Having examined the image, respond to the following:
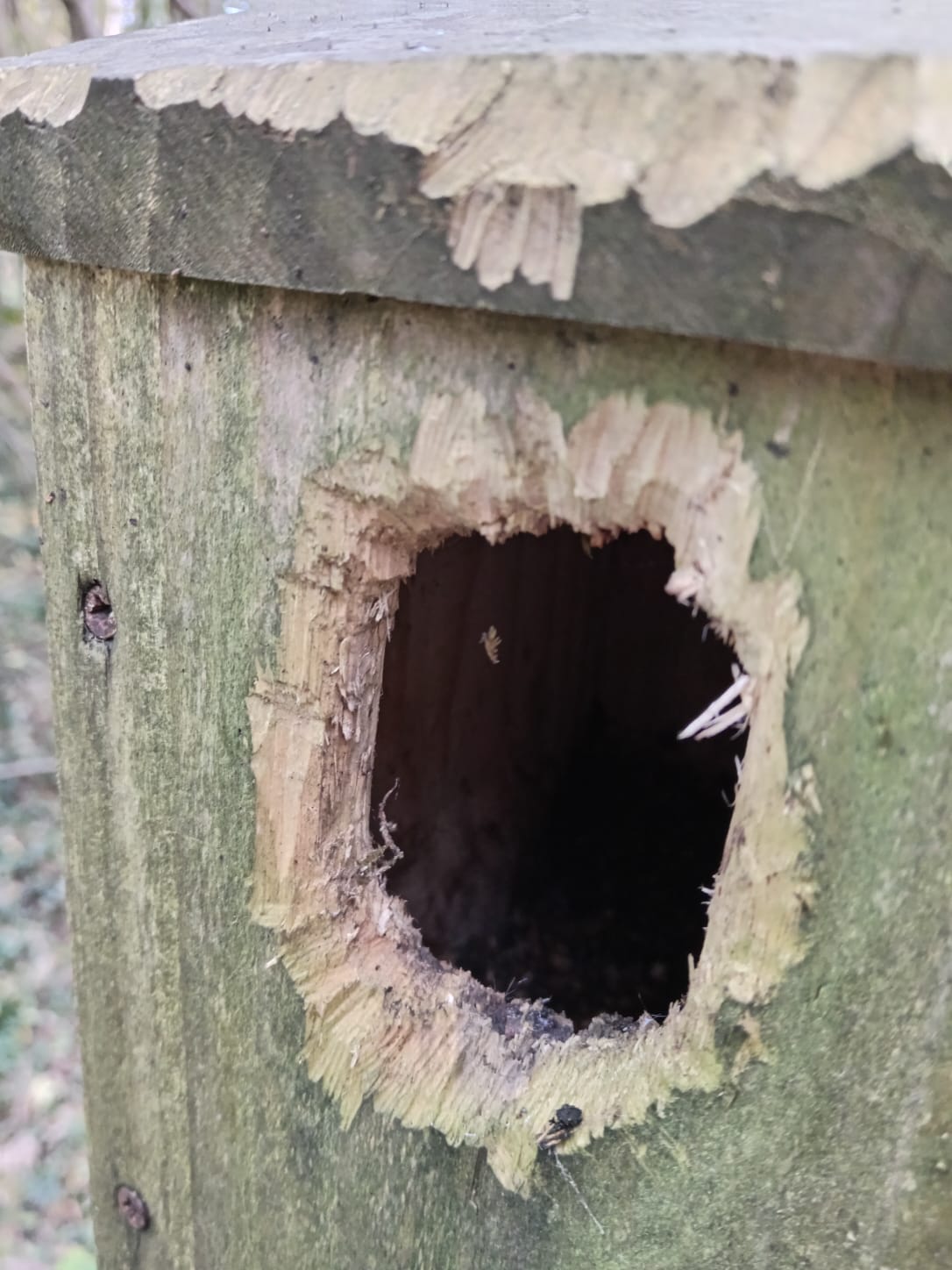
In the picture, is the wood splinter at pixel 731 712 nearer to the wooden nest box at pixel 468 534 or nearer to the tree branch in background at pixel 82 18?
the wooden nest box at pixel 468 534

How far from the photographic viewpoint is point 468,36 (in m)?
0.49

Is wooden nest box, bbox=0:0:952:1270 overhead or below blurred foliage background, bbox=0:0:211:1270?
overhead

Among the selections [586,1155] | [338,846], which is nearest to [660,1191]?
[586,1155]

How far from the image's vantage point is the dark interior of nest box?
1.16 metres

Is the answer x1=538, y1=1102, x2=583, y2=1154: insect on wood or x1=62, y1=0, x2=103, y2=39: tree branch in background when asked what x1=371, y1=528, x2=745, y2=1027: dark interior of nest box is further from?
x1=62, y1=0, x2=103, y2=39: tree branch in background

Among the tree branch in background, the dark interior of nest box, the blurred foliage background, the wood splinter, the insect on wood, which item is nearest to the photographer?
the wood splinter

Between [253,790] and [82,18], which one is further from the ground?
[82,18]

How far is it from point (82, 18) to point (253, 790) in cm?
170

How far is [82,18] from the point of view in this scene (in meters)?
1.72

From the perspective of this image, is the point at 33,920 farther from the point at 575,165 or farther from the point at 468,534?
the point at 575,165

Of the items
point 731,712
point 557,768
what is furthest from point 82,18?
point 731,712

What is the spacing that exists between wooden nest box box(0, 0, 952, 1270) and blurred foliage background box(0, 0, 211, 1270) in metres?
0.56

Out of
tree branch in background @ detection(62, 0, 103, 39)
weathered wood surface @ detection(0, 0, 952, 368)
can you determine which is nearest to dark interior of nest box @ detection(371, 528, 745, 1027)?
weathered wood surface @ detection(0, 0, 952, 368)

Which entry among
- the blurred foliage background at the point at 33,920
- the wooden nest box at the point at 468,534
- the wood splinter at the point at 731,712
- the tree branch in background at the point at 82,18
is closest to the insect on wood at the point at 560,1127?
the wooden nest box at the point at 468,534
